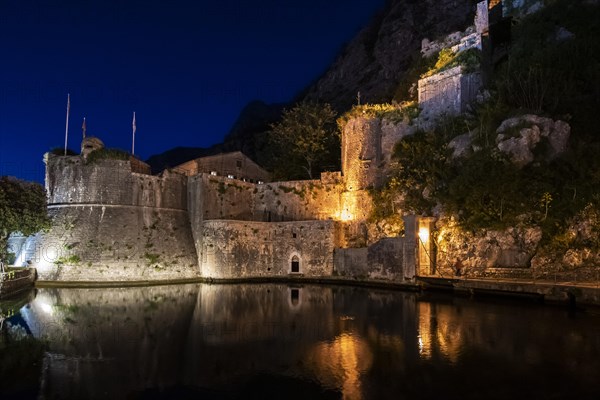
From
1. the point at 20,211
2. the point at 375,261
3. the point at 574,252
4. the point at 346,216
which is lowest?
the point at 375,261

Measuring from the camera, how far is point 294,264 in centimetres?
3284

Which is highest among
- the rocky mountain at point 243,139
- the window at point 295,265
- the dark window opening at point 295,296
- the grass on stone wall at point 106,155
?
the rocky mountain at point 243,139

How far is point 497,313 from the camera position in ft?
61.0

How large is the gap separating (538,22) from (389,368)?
107ft

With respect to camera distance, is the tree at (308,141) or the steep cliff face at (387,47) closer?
the tree at (308,141)

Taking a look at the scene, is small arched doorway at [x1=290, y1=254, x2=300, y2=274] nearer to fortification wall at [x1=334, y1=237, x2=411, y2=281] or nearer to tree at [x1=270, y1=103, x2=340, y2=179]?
fortification wall at [x1=334, y1=237, x2=411, y2=281]

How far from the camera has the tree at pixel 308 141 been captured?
4381 centimetres

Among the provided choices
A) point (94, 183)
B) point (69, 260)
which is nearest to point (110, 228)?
point (69, 260)

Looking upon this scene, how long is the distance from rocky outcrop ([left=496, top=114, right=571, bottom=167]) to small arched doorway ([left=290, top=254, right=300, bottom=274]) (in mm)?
15414

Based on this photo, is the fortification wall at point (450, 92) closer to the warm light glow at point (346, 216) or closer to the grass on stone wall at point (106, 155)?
the warm light glow at point (346, 216)

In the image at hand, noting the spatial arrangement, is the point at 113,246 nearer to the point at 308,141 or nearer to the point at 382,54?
the point at 308,141

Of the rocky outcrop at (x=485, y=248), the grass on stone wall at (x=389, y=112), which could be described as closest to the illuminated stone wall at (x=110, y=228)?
the grass on stone wall at (x=389, y=112)

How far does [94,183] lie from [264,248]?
12.5m

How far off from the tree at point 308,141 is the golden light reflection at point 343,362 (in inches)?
1159
